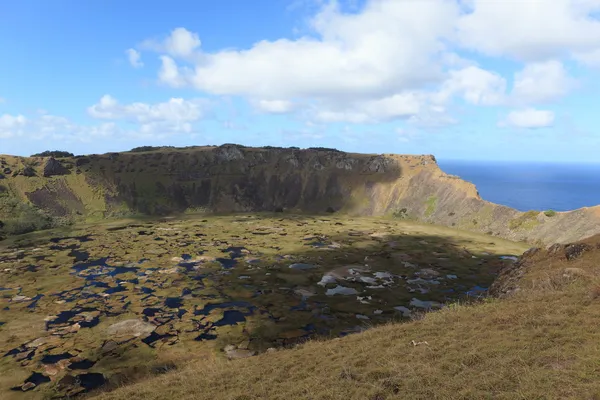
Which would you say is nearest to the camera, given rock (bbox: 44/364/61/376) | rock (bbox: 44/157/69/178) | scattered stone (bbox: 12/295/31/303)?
rock (bbox: 44/364/61/376)

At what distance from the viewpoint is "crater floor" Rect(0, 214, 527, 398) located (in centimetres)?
4119

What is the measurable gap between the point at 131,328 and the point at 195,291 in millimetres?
15383

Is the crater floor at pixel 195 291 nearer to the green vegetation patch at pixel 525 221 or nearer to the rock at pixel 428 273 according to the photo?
the rock at pixel 428 273

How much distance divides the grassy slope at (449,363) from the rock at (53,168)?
172 meters

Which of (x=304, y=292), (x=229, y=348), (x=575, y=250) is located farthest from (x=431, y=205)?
(x=229, y=348)

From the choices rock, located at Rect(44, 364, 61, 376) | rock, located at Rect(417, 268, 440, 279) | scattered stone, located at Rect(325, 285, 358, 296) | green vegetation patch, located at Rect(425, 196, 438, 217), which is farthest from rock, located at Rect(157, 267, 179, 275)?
green vegetation patch, located at Rect(425, 196, 438, 217)

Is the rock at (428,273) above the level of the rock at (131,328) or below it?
above

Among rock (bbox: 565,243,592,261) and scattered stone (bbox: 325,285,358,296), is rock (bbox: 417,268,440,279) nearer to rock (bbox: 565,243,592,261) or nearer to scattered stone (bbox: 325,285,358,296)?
scattered stone (bbox: 325,285,358,296)

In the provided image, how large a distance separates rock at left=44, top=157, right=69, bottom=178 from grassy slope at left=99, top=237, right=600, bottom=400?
172293 millimetres

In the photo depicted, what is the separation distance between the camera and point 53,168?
162625 mm

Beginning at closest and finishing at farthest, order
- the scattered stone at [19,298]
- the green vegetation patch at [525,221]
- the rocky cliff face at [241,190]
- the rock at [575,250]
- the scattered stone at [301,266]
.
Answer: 1. the rock at [575,250]
2. the scattered stone at [19,298]
3. the scattered stone at [301,266]
4. the green vegetation patch at [525,221]
5. the rocky cliff face at [241,190]

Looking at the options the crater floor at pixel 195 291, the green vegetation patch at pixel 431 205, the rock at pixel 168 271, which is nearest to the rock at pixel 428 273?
the crater floor at pixel 195 291

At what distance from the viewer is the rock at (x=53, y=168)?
15956 centimetres

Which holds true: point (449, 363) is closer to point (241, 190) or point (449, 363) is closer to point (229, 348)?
point (229, 348)
